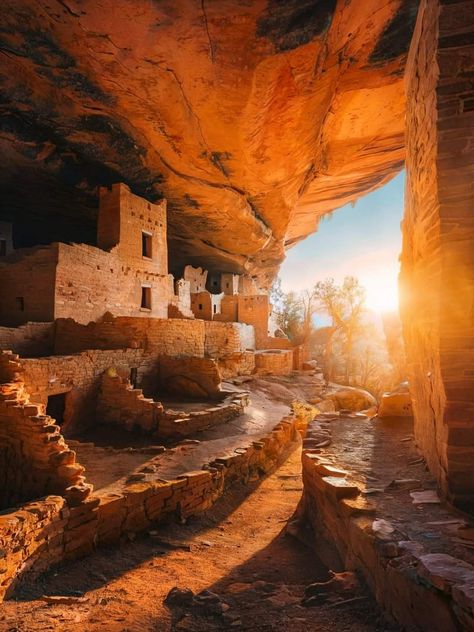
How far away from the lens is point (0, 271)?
35.5 ft

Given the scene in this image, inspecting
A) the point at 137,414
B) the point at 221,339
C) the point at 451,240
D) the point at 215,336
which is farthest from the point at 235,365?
the point at 451,240

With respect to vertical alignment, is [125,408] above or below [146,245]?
below

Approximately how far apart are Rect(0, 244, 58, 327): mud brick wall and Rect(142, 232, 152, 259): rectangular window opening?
4417mm

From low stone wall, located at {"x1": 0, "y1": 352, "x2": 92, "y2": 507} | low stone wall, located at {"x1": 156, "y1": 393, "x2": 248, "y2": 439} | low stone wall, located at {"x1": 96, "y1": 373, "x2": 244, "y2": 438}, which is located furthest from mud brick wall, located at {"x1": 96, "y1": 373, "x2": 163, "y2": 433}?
low stone wall, located at {"x1": 0, "y1": 352, "x2": 92, "y2": 507}

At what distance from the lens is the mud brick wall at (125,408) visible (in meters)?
8.61

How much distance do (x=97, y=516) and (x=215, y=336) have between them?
429 inches

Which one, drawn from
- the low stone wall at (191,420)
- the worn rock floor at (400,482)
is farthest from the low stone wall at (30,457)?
the worn rock floor at (400,482)

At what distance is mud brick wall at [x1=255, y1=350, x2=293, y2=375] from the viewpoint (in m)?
17.9

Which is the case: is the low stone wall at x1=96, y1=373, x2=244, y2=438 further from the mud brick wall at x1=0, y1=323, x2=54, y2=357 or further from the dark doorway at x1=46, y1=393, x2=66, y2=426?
the mud brick wall at x1=0, y1=323, x2=54, y2=357

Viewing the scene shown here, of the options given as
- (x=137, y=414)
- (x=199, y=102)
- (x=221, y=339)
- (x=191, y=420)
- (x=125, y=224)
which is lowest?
(x=191, y=420)

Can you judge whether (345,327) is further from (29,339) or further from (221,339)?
(29,339)

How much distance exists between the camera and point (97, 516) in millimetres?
4711

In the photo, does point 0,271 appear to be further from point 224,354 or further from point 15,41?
point 224,354

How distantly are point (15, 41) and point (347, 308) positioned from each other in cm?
2328
